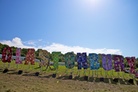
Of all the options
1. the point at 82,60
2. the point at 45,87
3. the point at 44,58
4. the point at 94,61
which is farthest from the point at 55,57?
the point at 45,87

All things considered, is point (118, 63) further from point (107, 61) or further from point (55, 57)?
point (55, 57)

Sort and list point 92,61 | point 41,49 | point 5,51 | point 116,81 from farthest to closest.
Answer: point 41,49 → point 5,51 → point 92,61 → point 116,81

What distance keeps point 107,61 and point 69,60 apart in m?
7.49

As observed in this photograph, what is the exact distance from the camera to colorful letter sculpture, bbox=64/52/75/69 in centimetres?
3281

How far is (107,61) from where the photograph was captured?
107ft

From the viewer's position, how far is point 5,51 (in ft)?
114

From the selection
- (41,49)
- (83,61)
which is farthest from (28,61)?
(83,61)

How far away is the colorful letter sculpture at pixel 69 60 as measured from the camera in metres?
32.8

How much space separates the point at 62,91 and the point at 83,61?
13.1 m

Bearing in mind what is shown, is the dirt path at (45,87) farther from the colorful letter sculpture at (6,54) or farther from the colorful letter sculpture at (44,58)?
the colorful letter sculpture at (44,58)

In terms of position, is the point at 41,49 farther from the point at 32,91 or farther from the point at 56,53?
the point at 32,91

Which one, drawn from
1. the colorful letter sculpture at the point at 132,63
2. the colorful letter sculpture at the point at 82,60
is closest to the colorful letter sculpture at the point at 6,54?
the colorful letter sculpture at the point at 82,60

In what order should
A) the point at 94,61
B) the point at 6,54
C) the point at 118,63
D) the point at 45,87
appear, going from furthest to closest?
the point at 6,54, the point at 118,63, the point at 94,61, the point at 45,87

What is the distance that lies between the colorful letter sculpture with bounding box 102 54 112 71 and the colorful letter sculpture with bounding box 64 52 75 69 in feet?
19.8
